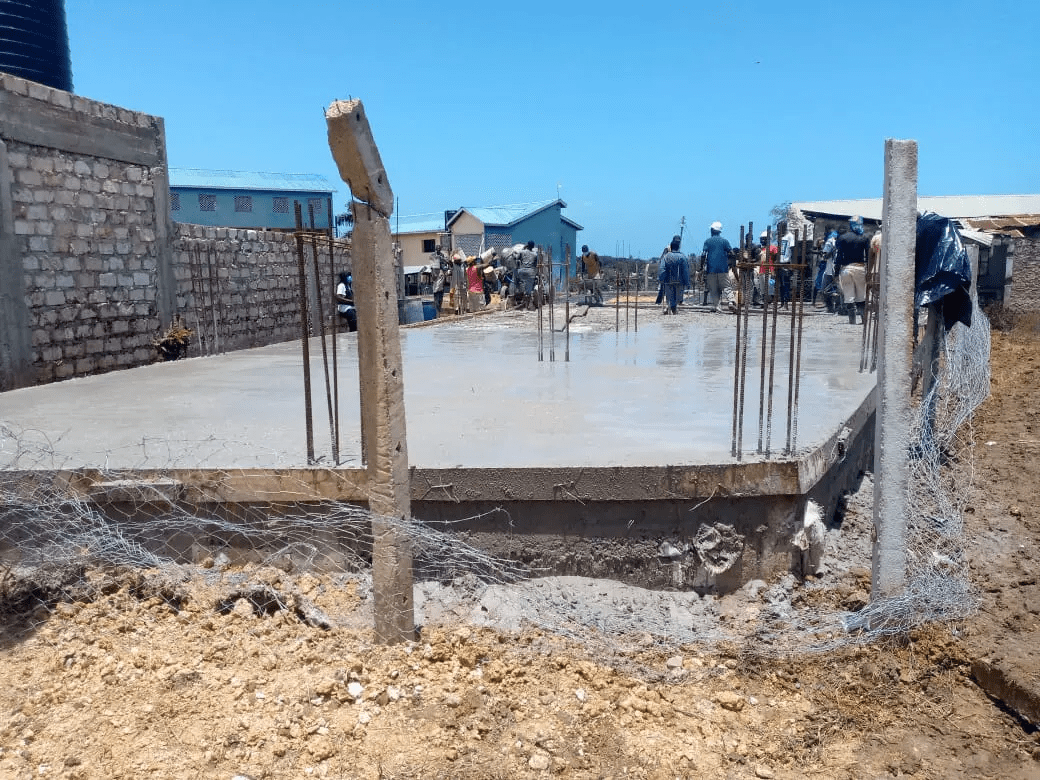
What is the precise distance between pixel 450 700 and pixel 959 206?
2611 centimetres

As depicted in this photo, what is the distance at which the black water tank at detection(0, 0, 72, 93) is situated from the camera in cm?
1043

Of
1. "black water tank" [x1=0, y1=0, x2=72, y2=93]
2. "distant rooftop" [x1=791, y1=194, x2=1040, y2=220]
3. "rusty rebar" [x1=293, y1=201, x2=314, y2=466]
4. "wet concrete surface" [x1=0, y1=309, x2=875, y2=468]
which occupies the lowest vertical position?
"wet concrete surface" [x1=0, y1=309, x2=875, y2=468]

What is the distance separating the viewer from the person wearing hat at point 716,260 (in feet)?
53.3

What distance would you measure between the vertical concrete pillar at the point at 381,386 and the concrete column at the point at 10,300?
5576 millimetres

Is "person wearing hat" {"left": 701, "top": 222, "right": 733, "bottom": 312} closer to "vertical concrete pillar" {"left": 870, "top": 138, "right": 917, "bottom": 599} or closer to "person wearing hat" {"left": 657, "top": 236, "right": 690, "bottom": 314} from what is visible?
"person wearing hat" {"left": 657, "top": 236, "right": 690, "bottom": 314}

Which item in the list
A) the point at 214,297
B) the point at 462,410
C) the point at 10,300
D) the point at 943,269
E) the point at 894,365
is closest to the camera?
the point at 894,365

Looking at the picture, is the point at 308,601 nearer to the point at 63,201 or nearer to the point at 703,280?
the point at 63,201

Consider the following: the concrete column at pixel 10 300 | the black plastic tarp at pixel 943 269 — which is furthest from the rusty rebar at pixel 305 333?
the concrete column at pixel 10 300

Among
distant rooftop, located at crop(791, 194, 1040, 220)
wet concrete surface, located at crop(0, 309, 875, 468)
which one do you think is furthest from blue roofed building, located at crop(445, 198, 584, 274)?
wet concrete surface, located at crop(0, 309, 875, 468)

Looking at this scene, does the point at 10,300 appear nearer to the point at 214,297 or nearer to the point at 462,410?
the point at 214,297

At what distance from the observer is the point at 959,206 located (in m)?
24.5

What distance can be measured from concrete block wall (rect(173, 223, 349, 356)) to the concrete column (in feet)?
6.97

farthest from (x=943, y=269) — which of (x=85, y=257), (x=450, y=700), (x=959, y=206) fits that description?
(x=959, y=206)

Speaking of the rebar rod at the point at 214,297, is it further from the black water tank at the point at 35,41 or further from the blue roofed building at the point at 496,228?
the blue roofed building at the point at 496,228
